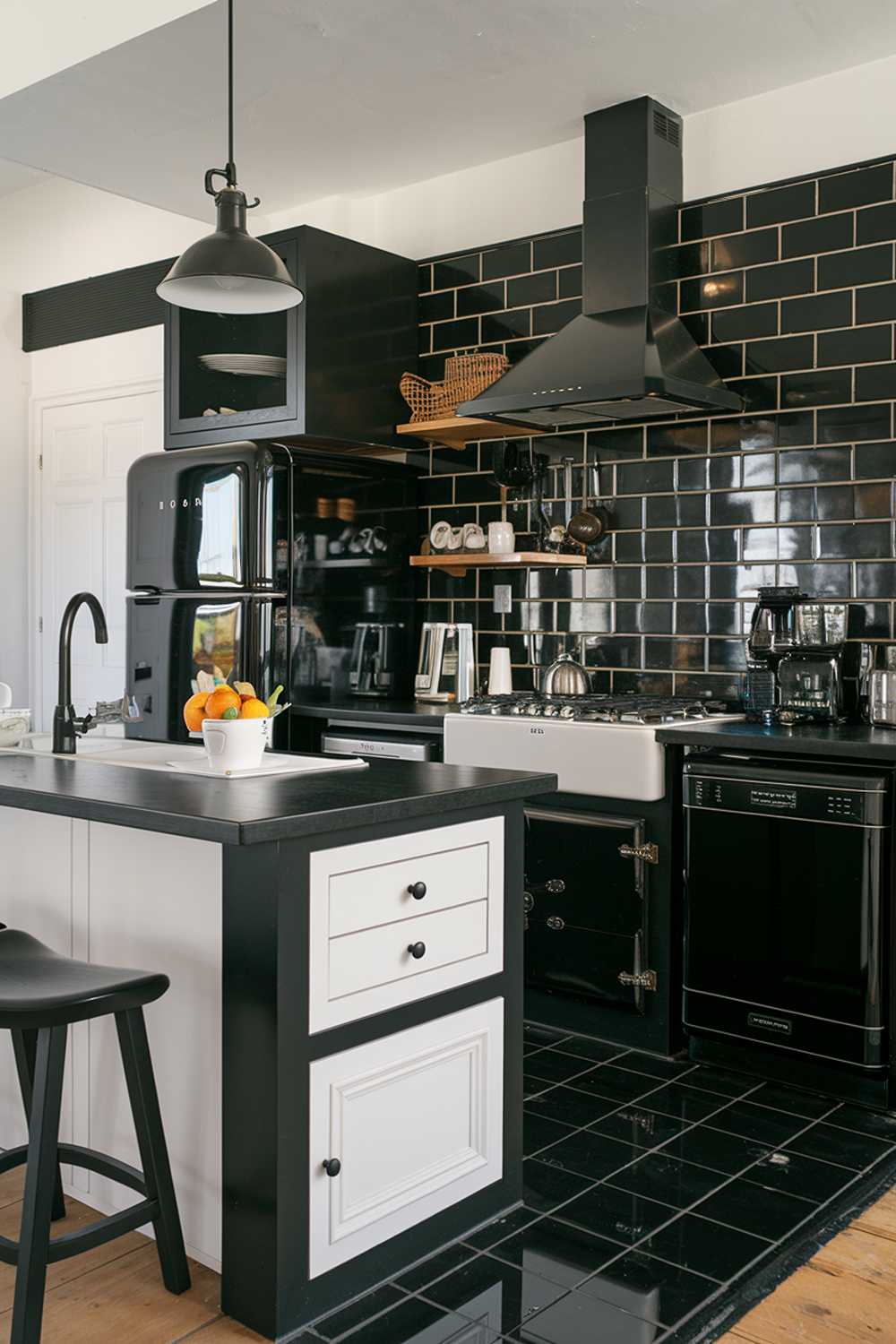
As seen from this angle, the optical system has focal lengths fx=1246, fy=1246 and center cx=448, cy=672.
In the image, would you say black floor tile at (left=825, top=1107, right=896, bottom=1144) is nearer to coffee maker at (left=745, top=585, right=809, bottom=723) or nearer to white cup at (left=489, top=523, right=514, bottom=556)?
coffee maker at (left=745, top=585, right=809, bottom=723)

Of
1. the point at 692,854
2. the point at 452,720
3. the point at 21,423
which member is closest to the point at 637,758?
the point at 692,854

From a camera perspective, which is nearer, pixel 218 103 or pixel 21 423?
pixel 218 103

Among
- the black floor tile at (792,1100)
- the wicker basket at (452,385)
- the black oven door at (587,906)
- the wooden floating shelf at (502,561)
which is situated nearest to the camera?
the black floor tile at (792,1100)

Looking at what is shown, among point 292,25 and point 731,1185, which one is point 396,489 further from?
point 731,1185

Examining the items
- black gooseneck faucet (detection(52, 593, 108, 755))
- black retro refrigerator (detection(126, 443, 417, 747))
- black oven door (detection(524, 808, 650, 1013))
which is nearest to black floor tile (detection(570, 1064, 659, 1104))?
black oven door (detection(524, 808, 650, 1013))

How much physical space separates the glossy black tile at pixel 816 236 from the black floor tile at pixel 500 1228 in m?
2.81

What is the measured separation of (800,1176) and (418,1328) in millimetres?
1008

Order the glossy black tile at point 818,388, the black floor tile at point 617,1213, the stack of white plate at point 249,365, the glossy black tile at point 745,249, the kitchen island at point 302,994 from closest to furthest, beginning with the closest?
the kitchen island at point 302,994 < the black floor tile at point 617,1213 < the glossy black tile at point 818,388 < the glossy black tile at point 745,249 < the stack of white plate at point 249,365

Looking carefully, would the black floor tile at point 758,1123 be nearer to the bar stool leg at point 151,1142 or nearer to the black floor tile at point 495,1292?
the black floor tile at point 495,1292

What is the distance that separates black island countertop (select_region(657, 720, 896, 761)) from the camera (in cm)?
299

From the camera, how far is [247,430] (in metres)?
4.46

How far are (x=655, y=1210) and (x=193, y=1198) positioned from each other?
91 cm

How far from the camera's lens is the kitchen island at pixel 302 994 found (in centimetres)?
195

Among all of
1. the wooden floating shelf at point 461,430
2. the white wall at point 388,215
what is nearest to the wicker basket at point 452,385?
the wooden floating shelf at point 461,430
